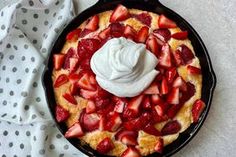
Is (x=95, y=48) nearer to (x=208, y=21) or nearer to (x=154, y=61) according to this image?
(x=154, y=61)

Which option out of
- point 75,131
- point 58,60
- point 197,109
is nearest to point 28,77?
point 58,60

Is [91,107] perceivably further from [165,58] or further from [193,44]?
[193,44]

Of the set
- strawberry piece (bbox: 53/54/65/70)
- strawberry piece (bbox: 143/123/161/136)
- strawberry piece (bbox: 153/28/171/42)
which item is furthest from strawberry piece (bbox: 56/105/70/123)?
strawberry piece (bbox: 153/28/171/42)

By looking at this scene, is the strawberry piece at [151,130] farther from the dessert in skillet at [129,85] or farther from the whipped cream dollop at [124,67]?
the whipped cream dollop at [124,67]

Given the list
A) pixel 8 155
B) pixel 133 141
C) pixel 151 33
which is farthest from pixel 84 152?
pixel 151 33

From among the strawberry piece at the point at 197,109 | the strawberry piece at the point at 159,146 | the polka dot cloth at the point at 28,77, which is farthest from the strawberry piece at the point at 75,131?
the strawberry piece at the point at 197,109
